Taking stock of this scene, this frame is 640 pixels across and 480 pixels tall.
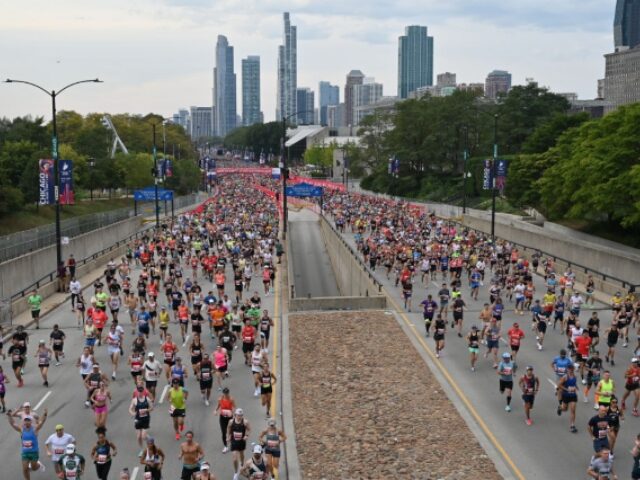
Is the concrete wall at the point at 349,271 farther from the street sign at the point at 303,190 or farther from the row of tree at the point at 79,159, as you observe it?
the row of tree at the point at 79,159

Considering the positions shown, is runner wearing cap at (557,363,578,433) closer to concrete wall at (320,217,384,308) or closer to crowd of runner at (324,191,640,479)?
crowd of runner at (324,191,640,479)

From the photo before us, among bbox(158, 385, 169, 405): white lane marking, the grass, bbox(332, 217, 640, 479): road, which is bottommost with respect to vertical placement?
bbox(158, 385, 169, 405): white lane marking

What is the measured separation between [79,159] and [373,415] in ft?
221

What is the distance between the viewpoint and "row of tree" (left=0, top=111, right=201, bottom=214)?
57469mm

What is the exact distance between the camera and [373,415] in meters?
16.0

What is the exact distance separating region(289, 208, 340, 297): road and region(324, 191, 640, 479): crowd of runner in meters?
3.43

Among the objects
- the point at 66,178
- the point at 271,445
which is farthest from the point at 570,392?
the point at 66,178

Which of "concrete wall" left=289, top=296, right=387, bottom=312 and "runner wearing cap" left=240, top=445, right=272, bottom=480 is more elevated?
"runner wearing cap" left=240, top=445, right=272, bottom=480

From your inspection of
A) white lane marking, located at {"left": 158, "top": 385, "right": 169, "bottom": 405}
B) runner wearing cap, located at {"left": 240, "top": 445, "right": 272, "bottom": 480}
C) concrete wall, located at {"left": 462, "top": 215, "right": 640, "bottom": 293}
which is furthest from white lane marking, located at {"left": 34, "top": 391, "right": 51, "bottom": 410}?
concrete wall, located at {"left": 462, "top": 215, "right": 640, "bottom": 293}

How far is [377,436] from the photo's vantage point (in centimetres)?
1487

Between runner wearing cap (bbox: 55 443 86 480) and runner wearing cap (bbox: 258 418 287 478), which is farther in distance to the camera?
runner wearing cap (bbox: 258 418 287 478)

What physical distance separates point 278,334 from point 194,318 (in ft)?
9.71

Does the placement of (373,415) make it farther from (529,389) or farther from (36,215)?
(36,215)

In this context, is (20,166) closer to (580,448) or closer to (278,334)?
(278,334)
